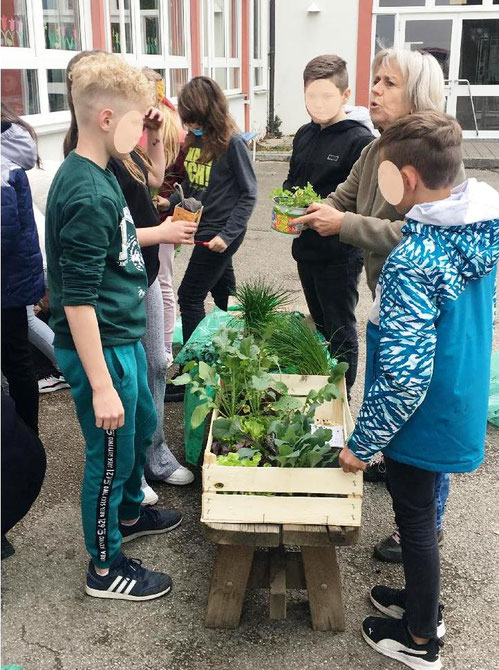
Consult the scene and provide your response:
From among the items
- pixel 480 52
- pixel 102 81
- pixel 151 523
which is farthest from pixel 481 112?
pixel 102 81

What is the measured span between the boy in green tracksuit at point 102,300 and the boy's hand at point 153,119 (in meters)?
0.44

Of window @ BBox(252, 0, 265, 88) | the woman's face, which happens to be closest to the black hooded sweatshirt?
the woman's face

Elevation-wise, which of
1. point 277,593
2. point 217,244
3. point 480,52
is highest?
point 480,52

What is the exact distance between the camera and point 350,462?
2.20 m

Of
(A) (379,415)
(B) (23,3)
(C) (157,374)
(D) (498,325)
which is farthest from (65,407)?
(B) (23,3)

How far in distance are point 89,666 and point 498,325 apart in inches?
176

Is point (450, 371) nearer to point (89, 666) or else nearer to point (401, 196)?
point (401, 196)

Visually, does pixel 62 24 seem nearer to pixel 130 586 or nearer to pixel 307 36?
pixel 130 586

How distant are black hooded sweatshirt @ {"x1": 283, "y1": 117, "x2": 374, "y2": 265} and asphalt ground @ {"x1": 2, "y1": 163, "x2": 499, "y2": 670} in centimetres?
117

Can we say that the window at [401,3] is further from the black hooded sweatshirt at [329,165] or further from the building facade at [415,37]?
the black hooded sweatshirt at [329,165]

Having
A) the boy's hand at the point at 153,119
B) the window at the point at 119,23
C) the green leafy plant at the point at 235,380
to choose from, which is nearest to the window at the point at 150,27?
the window at the point at 119,23

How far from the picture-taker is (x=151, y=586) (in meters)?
2.63

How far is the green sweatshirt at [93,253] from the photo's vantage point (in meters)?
2.11

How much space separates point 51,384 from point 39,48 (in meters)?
3.58
